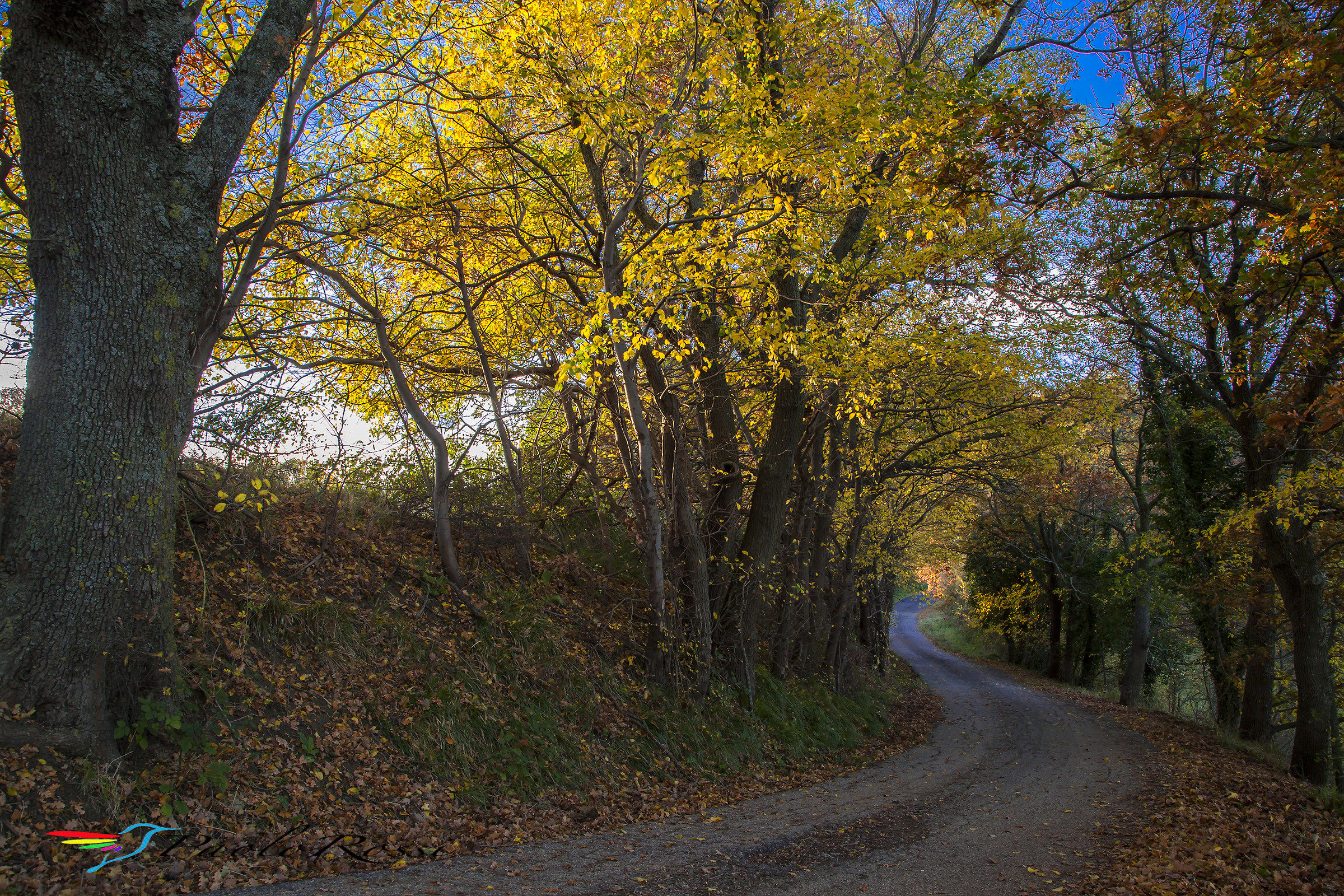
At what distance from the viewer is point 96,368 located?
14.9 feet

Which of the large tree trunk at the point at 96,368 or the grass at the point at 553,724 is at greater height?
the large tree trunk at the point at 96,368

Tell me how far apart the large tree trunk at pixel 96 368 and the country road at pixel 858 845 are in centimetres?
186

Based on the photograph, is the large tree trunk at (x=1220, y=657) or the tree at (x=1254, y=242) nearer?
the tree at (x=1254, y=242)

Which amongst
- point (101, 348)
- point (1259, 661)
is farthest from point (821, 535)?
point (101, 348)

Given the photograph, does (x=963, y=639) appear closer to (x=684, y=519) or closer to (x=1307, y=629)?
(x=1307, y=629)

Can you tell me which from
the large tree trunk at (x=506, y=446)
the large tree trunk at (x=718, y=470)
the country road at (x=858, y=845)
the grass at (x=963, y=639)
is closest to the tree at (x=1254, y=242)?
the country road at (x=858, y=845)

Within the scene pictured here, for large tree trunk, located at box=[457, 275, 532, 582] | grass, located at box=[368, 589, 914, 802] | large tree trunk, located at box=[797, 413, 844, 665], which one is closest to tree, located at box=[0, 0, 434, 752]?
grass, located at box=[368, 589, 914, 802]

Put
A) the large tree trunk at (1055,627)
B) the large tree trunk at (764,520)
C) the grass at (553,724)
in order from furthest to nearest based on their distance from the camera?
the large tree trunk at (1055,627) < the large tree trunk at (764,520) < the grass at (553,724)

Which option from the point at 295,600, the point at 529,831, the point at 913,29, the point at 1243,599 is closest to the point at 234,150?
the point at 295,600

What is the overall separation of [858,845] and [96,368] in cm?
690

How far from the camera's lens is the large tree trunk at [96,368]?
4395 mm

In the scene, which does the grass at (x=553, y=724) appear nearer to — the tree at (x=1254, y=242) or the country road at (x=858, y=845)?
the country road at (x=858, y=845)

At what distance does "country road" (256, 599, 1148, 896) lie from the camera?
486 cm

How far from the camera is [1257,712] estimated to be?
14.0m
